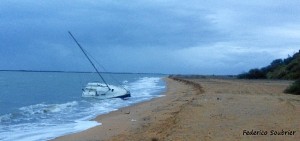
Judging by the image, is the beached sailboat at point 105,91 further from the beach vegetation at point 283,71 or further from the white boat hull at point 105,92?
the beach vegetation at point 283,71

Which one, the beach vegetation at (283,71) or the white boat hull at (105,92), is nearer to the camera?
the white boat hull at (105,92)

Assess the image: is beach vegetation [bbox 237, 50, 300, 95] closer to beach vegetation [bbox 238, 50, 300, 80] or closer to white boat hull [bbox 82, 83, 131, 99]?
beach vegetation [bbox 238, 50, 300, 80]

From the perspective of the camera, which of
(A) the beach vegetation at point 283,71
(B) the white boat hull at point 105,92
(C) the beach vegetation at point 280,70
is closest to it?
(B) the white boat hull at point 105,92

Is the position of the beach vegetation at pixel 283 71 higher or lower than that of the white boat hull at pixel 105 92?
higher

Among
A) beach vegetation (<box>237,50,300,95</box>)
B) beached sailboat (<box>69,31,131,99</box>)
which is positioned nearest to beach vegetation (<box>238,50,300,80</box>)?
beach vegetation (<box>237,50,300,95</box>)

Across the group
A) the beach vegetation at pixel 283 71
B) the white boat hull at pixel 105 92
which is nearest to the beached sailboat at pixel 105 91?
the white boat hull at pixel 105 92

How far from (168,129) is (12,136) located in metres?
5.45

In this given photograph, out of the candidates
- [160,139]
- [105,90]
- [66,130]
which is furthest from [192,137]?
[105,90]

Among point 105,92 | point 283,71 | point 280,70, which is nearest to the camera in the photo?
point 105,92

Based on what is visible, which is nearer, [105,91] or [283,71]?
[105,91]

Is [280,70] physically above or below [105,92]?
above

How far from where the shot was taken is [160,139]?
1083cm

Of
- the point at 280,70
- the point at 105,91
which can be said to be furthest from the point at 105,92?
the point at 280,70

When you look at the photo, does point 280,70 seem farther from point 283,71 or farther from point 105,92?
point 105,92
